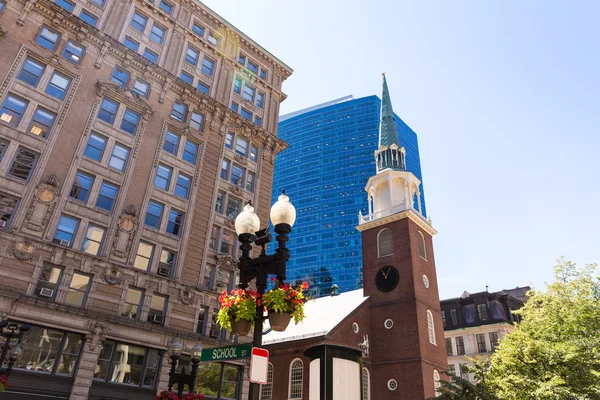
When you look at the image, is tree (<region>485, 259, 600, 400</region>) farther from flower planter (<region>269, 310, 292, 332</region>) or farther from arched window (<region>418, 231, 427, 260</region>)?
flower planter (<region>269, 310, 292, 332</region>)

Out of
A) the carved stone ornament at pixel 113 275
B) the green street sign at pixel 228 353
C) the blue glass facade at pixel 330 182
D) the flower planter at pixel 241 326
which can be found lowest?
the green street sign at pixel 228 353

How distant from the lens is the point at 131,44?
31766mm

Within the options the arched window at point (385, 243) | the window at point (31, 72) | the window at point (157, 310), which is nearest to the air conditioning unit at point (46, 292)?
the window at point (157, 310)

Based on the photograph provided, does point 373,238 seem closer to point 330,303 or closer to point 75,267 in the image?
point 330,303

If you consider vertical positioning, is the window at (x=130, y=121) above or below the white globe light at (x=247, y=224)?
above

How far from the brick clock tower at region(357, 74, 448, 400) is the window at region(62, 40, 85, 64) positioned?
28.5 meters

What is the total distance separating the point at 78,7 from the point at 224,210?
58.3 feet

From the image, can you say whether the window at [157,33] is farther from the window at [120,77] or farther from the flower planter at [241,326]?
the flower planter at [241,326]

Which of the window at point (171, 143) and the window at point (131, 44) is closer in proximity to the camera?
the window at point (171, 143)

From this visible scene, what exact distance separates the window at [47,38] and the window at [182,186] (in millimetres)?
11583

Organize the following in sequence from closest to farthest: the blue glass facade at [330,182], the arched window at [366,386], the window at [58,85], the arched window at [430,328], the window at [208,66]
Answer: the window at [58,85] → the arched window at [366,386] → the window at [208,66] → the arched window at [430,328] → the blue glass facade at [330,182]

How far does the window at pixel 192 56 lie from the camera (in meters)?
35.0

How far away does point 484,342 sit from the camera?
53.2 metres

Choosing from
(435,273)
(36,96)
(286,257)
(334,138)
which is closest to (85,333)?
(36,96)
